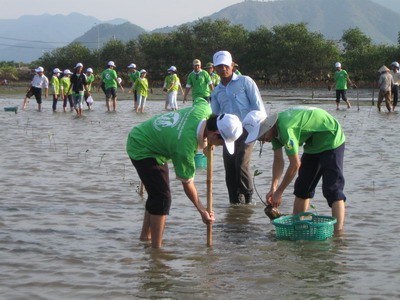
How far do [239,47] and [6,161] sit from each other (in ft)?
151

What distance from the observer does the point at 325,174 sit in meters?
7.25

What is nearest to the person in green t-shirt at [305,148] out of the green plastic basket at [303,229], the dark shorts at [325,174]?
the dark shorts at [325,174]

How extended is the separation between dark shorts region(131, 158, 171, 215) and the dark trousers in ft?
6.51

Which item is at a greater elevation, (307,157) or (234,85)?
(234,85)

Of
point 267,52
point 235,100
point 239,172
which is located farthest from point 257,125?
point 267,52

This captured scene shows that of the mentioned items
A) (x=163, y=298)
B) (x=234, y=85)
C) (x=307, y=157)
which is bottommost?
(x=163, y=298)

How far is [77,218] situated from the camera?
27.7ft

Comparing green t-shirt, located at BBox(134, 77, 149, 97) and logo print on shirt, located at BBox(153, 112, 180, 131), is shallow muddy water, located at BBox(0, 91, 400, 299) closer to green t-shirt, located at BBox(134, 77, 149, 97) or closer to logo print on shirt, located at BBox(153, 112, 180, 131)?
logo print on shirt, located at BBox(153, 112, 180, 131)

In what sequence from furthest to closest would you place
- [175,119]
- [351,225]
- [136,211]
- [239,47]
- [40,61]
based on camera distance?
[40,61] < [239,47] < [136,211] < [351,225] < [175,119]

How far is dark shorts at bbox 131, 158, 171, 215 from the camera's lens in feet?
21.6

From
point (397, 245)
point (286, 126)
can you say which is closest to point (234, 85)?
point (286, 126)

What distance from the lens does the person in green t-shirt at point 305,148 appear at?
21.5 feet

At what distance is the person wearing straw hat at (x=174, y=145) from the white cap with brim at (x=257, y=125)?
16.6 inches

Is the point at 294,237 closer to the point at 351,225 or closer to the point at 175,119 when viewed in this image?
the point at 351,225
